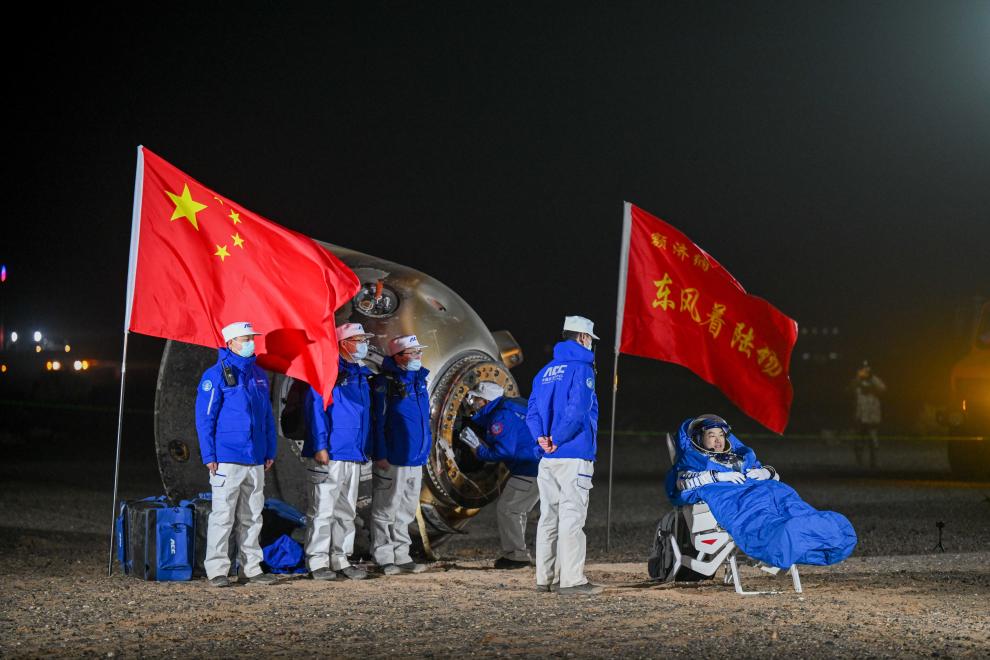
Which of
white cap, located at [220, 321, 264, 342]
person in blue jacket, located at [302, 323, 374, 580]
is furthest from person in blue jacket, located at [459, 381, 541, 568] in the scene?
white cap, located at [220, 321, 264, 342]

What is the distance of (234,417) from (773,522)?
4.04m

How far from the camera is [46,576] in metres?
9.02

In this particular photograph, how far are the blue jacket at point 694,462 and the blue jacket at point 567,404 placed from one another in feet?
3.00

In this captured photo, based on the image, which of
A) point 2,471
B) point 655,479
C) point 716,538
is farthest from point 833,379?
point 716,538

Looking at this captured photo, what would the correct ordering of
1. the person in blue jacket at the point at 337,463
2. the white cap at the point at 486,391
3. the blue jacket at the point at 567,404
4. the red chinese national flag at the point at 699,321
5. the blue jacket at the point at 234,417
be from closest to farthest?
the blue jacket at the point at 567,404 → the blue jacket at the point at 234,417 → the person in blue jacket at the point at 337,463 → the white cap at the point at 486,391 → the red chinese national flag at the point at 699,321

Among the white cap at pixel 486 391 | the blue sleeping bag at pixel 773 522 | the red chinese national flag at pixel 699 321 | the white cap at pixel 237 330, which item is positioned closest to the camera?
the blue sleeping bag at pixel 773 522

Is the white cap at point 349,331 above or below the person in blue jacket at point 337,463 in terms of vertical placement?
above

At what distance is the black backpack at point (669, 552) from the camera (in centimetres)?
898

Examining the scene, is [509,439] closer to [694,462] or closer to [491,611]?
[694,462]

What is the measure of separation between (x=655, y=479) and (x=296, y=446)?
10.9m

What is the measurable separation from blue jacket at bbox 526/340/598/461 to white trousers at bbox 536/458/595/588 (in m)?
0.10

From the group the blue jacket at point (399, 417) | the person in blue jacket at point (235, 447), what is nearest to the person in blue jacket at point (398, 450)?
the blue jacket at point (399, 417)

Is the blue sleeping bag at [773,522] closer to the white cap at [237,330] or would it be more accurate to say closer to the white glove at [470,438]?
the white glove at [470,438]

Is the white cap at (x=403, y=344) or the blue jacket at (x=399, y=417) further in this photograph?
the white cap at (x=403, y=344)
